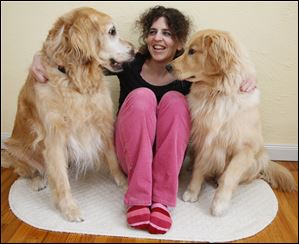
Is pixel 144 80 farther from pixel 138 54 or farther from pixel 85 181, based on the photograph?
pixel 85 181

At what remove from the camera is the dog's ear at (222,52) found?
1458mm

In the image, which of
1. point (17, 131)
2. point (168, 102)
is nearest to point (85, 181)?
point (17, 131)

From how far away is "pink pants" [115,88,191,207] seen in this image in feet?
4.94

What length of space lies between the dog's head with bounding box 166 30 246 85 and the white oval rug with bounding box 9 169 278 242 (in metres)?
0.67

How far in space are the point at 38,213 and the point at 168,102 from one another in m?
0.86

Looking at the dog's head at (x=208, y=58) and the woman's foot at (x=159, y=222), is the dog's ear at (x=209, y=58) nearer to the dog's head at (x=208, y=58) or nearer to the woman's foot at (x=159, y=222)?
the dog's head at (x=208, y=58)

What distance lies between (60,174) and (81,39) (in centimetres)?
65

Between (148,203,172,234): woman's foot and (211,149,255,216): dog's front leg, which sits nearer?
(148,203,172,234): woman's foot

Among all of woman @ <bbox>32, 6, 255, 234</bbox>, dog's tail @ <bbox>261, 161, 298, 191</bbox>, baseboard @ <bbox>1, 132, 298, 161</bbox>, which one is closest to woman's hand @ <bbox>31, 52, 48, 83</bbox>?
woman @ <bbox>32, 6, 255, 234</bbox>

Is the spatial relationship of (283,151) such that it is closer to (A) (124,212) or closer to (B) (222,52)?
(B) (222,52)

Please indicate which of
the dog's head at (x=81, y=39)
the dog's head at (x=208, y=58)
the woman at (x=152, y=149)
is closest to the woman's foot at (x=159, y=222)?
the woman at (x=152, y=149)

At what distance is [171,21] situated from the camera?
5.90ft

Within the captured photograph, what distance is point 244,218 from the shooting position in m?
1.58

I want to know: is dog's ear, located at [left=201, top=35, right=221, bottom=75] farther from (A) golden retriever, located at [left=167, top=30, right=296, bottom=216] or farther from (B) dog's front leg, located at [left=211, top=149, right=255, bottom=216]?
(B) dog's front leg, located at [left=211, top=149, right=255, bottom=216]
